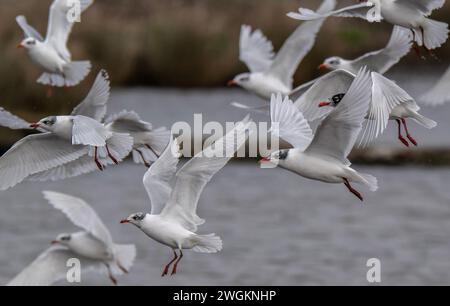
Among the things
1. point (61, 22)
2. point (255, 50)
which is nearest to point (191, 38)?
point (255, 50)

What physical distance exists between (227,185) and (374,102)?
1351 centimetres

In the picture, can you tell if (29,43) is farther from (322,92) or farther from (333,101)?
(333,101)

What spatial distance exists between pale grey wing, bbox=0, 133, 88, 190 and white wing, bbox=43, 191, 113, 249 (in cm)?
70

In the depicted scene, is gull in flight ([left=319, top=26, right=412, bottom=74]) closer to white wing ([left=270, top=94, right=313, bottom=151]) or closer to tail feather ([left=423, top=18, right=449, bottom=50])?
tail feather ([left=423, top=18, right=449, bottom=50])

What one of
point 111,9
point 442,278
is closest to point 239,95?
point 111,9

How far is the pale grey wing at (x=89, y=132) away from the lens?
22.9 ft

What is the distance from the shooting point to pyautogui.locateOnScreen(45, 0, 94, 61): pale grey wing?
9445mm

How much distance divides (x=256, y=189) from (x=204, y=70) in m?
3.04

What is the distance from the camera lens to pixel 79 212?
347 inches

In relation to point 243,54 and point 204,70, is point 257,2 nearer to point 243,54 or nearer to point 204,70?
point 204,70

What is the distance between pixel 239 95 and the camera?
2391 centimetres

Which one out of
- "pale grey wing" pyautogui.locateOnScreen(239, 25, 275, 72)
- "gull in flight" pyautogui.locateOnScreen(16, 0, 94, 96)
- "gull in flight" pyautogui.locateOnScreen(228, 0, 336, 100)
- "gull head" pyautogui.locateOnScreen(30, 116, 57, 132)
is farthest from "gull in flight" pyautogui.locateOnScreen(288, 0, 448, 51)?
"pale grey wing" pyautogui.locateOnScreen(239, 25, 275, 72)

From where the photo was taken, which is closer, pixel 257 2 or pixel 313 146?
pixel 313 146

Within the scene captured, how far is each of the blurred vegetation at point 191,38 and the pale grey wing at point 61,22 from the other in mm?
10130
